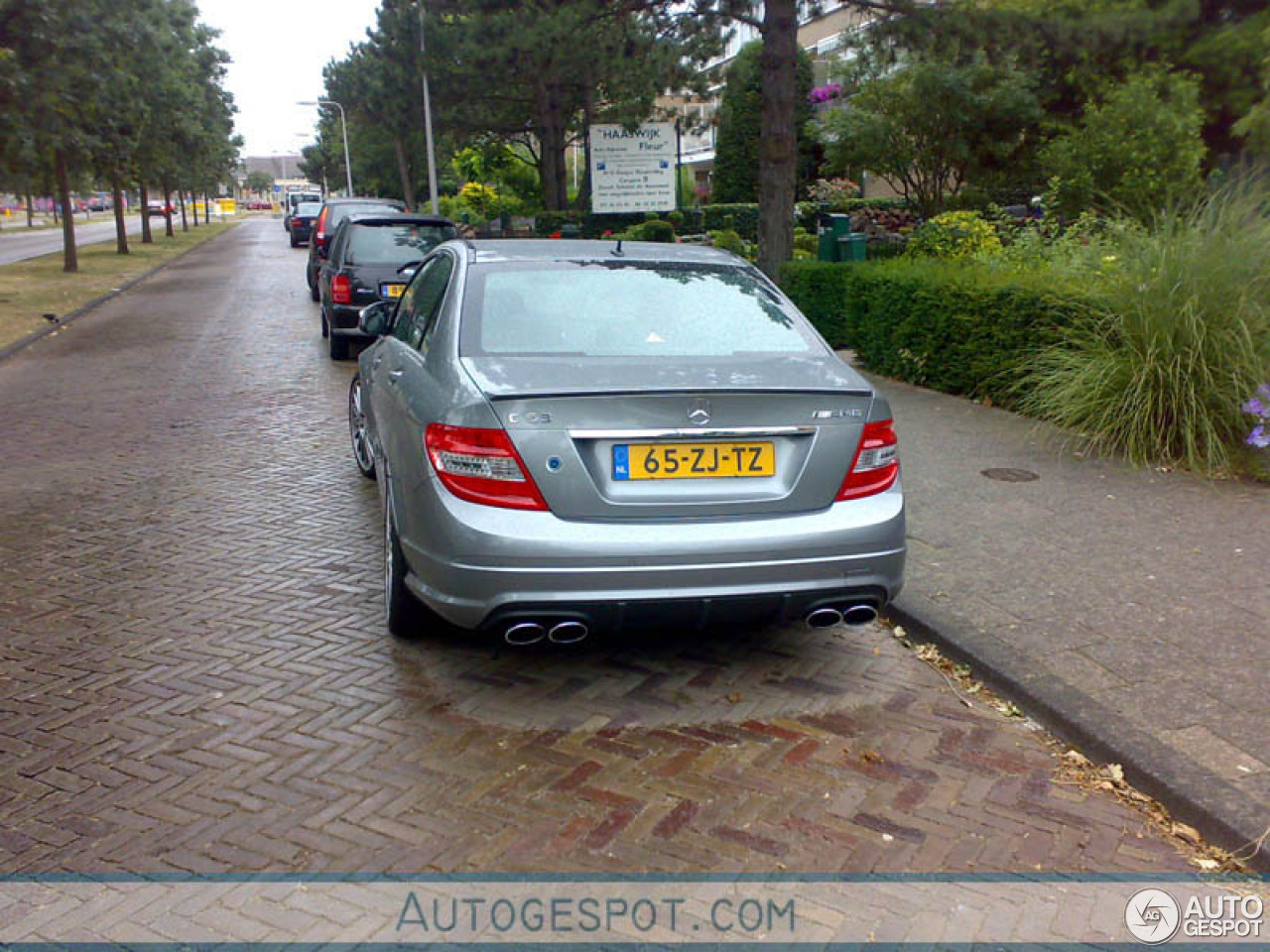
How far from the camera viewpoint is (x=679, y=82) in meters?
20.8

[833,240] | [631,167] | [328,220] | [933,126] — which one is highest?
[933,126]

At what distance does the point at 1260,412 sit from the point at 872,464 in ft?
12.4

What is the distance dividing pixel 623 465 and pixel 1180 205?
6362 mm

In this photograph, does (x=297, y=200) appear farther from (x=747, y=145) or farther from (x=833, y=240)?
(x=833, y=240)

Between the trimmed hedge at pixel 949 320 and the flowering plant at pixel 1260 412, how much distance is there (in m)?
1.51

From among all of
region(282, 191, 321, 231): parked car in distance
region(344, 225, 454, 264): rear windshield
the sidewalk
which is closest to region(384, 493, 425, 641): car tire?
the sidewalk

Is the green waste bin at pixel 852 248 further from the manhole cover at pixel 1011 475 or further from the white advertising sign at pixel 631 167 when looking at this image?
the white advertising sign at pixel 631 167

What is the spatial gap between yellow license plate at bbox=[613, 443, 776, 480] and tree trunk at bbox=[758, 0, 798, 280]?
424 inches

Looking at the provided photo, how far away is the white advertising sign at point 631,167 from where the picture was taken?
91.4ft

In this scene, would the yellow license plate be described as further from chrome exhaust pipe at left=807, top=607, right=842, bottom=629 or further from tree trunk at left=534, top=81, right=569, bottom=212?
tree trunk at left=534, top=81, right=569, bottom=212

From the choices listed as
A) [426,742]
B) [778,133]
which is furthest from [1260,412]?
[778,133]

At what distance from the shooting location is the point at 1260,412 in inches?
254

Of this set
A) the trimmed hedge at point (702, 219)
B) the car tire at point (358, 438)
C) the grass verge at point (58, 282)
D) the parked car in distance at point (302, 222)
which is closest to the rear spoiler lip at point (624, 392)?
the car tire at point (358, 438)

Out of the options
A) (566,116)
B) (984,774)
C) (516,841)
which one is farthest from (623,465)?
(566,116)
